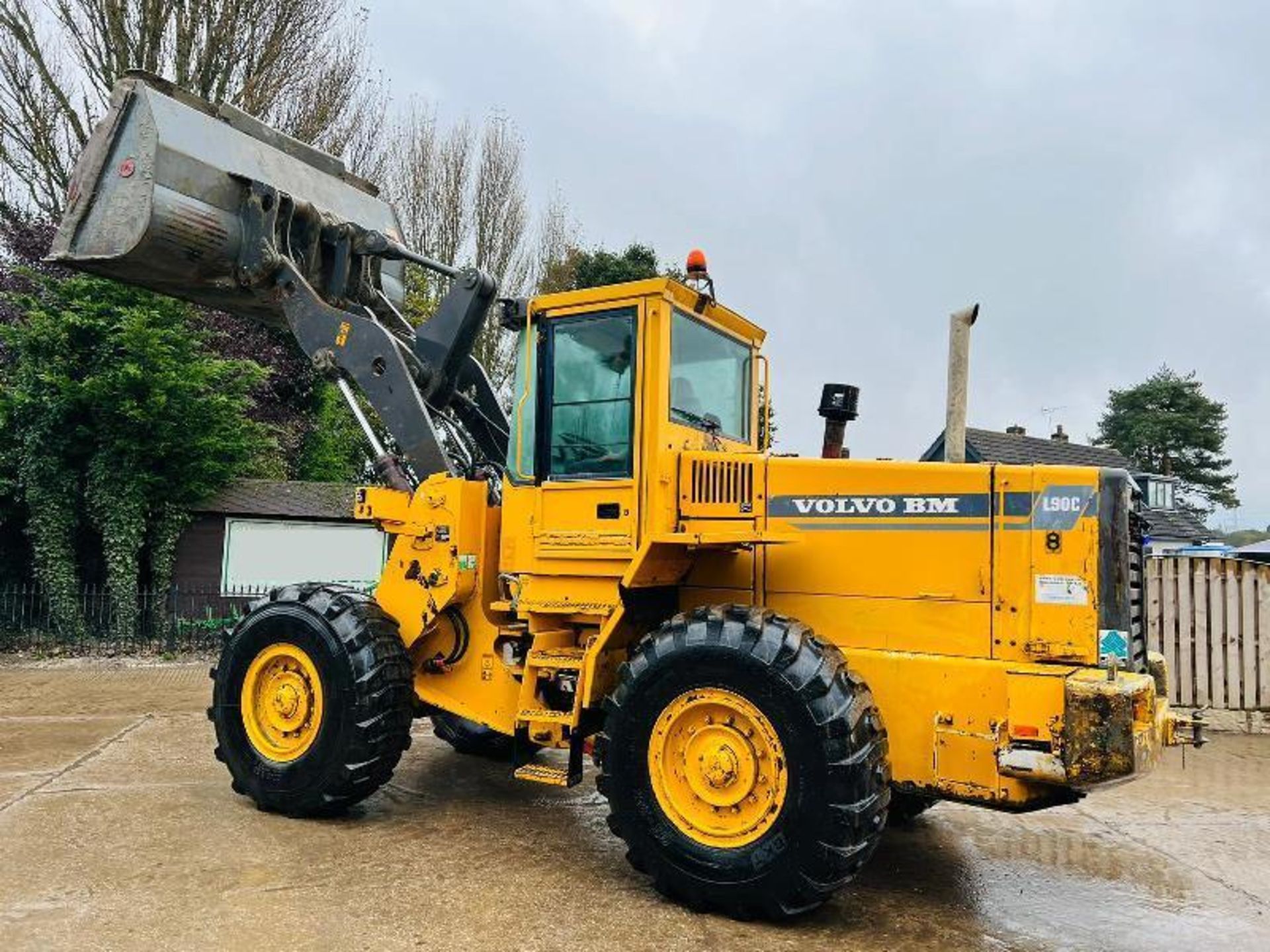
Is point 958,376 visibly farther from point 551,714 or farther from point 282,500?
point 282,500

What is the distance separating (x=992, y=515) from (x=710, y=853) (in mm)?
1992

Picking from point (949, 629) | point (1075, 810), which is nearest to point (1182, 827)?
point (1075, 810)

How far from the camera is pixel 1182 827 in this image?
6.19 metres

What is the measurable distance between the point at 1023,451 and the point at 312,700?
22161 millimetres

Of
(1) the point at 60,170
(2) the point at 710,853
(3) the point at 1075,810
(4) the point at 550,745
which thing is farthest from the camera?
(1) the point at 60,170

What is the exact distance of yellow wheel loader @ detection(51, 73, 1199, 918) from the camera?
418 centimetres

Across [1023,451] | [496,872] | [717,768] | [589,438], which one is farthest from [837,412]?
[1023,451]

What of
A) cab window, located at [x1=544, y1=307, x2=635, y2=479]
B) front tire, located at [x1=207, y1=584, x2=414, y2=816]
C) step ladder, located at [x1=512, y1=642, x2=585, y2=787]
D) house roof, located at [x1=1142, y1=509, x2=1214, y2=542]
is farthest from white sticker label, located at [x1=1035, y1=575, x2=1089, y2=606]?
house roof, located at [x1=1142, y1=509, x2=1214, y2=542]

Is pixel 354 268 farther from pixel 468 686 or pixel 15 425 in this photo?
pixel 15 425

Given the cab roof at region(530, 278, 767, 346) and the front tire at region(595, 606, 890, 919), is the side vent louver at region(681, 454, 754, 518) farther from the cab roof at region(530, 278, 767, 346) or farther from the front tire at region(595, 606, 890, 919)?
the cab roof at region(530, 278, 767, 346)

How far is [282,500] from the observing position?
14617 millimetres

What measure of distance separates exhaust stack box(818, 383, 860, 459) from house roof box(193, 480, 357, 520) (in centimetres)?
1035

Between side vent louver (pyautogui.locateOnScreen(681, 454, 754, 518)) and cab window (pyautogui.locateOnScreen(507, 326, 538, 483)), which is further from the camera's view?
cab window (pyautogui.locateOnScreen(507, 326, 538, 483))

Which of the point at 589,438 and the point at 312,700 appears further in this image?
the point at 312,700
